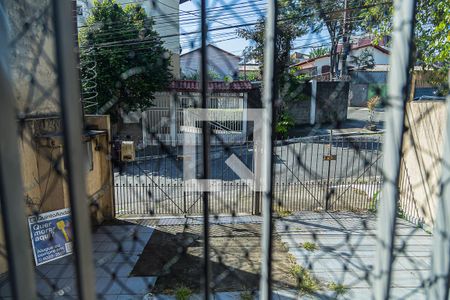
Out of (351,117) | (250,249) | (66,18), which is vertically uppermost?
(66,18)

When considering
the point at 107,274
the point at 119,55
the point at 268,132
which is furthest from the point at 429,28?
the point at 107,274

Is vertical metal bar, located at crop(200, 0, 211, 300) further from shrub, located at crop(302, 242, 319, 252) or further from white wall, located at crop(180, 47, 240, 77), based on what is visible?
shrub, located at crop(302, 242, 319, 252)

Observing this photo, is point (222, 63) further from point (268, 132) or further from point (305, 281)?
point (305, 281)

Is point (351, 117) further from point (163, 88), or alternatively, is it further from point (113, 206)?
point (113, 206)

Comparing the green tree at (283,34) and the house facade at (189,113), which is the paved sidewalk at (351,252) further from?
the green tree at (283,34)

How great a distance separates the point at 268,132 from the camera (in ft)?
1.31

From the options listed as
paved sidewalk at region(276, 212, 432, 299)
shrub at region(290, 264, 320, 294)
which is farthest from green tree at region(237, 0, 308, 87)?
shrub at region(290, 264, 320, 294)

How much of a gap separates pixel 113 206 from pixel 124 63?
199 cm

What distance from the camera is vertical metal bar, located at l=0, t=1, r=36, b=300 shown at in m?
0.28

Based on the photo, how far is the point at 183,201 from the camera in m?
3.99

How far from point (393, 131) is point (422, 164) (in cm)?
271

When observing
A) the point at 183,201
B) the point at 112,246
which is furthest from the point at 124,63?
the point at 183,201

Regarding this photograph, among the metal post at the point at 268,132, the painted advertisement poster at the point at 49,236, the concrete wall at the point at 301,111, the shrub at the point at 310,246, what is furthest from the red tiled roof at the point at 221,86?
the shrub at the point at 310,246

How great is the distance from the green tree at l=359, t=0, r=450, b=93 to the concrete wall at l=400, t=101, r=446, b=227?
0.27 m
